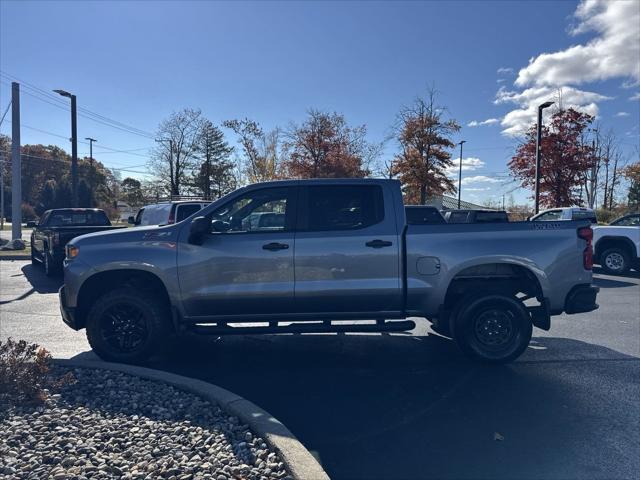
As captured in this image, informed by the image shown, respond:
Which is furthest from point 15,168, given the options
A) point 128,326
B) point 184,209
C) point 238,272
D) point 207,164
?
point 238,272

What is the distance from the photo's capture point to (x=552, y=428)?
13.2 feet

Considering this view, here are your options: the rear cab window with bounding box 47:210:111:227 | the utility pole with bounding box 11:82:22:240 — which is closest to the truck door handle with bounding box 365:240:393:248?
the rear cab window with bounding box 47:210:111:227

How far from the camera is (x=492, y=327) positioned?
18.7ft

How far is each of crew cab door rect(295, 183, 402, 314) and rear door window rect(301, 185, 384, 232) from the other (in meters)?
0.01

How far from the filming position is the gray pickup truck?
17.7ft

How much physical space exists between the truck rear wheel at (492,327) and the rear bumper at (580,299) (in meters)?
0.49

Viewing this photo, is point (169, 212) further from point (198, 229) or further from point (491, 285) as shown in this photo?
point (491, 285)

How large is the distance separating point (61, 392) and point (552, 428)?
4233 millimetres

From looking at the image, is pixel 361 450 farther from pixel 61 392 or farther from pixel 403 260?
pixel 61 392

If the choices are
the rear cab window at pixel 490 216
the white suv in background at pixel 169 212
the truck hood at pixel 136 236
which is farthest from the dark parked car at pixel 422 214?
the truck hood at pixel 136 236

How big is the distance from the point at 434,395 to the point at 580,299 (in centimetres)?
220

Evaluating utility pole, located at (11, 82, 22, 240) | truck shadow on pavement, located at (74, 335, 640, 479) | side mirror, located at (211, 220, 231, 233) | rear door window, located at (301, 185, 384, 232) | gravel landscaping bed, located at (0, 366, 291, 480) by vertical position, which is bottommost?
truck shadow on pavement, located at (74, 335, 640, 479)

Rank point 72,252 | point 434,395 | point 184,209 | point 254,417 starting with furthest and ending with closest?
1. point 184,209
2. point 72,252
3. point 434,395
4. point 254,417

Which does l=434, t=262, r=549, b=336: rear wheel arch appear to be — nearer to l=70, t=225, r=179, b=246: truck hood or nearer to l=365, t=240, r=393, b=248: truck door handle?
l=365, t=240, r=393, b=248: truck door handle
